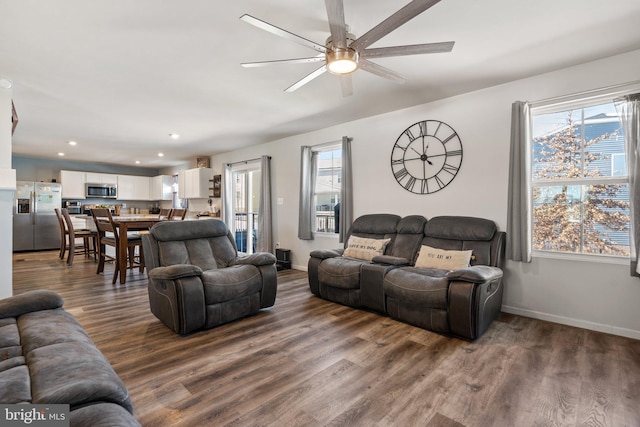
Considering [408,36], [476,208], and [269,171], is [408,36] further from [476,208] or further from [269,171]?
[269,171]

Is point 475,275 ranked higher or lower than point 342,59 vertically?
lower

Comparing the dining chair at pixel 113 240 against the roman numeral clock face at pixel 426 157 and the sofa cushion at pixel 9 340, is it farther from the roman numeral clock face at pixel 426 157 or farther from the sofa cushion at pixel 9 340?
the roman numeral clock face at pixel 426 157

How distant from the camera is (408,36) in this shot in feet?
7.94

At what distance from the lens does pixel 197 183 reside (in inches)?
289

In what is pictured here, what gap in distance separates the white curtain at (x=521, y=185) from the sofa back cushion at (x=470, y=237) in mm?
156

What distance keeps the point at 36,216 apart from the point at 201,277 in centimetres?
744

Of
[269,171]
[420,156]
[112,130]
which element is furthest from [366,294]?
[112,130]

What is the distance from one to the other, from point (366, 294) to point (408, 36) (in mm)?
2400

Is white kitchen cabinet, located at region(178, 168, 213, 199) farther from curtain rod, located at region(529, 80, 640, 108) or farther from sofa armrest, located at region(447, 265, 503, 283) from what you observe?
curtain rod, located at region(529, 80, 640, 108)

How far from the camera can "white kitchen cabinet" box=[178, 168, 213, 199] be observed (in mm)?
7312

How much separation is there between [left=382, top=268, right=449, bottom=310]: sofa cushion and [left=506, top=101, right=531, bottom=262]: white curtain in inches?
33.9

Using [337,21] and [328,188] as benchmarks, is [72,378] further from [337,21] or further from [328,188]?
[328,188]

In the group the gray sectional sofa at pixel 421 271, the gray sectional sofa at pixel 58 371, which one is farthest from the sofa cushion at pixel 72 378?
the gray sectional sofa at pixel 421 271

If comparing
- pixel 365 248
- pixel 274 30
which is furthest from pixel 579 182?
pixel 274 30
